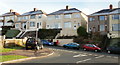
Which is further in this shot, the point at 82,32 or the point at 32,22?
the point at 32,22

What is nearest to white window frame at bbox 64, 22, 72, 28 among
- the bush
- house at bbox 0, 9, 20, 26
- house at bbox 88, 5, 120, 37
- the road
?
the bush

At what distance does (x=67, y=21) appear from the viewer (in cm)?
4816

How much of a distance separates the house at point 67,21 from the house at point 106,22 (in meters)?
4.66

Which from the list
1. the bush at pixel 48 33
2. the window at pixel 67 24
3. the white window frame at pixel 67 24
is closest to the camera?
the bush at pixel 48 33

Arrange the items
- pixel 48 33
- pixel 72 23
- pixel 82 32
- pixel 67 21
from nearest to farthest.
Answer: pixel 82 32, pixel 72 23, pixel 48 33, pixel 67 21

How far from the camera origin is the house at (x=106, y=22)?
38344mm

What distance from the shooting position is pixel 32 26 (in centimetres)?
5612

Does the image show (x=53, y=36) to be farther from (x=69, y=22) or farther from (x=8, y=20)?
(x=8, y=20)

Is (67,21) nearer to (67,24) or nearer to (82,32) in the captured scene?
(67,24)

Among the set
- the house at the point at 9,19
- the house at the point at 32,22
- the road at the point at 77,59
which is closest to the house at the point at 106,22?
the road at the point at 77,59

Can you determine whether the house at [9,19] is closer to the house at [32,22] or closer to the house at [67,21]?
the house at [32,22]

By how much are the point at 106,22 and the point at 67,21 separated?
12.4 m

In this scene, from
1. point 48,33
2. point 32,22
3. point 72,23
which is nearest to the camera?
point 72,23

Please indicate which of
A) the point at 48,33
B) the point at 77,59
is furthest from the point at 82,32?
the point at 77,59
